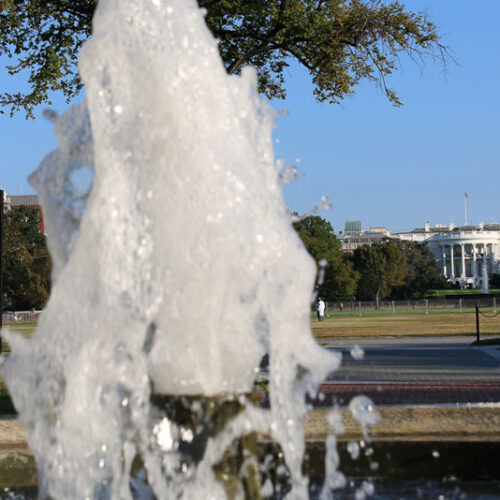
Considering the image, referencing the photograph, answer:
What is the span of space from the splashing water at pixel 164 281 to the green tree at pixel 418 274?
91.8 metres

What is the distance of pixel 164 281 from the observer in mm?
4598

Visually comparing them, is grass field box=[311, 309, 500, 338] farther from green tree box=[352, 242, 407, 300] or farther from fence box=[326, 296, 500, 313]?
green tree box=[352, 242, 407, 300]

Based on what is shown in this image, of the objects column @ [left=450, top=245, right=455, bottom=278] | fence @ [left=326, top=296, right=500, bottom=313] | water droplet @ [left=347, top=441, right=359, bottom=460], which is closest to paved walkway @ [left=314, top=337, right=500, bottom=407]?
water droplet @ [left=347, top=441, right=359, bottom=460]

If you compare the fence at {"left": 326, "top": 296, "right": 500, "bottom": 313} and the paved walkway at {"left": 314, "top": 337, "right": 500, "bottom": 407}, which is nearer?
the paved walkway at {"left": 314, "top": 337, "right": 500, "bottom": 407}

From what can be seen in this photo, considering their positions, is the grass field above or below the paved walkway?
below

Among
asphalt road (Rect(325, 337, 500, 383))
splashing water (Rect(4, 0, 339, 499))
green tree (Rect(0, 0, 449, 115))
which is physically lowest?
asphalt road (Rect(325, 337, 500, 383))

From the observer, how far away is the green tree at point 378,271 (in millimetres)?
90938

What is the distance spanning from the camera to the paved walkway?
9.76m

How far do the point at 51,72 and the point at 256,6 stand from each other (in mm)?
3550

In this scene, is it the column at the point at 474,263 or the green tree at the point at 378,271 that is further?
the column at the point at 474,263

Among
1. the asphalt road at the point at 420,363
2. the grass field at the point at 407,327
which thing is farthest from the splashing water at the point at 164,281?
the grass field at the point at 407,327

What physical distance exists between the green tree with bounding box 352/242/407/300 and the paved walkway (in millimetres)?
64907

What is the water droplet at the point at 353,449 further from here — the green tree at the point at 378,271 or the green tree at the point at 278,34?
the green tree at the point at 378,271

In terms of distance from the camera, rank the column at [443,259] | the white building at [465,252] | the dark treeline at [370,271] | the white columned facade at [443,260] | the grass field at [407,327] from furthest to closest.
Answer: the white columned facade at [443,260], the column at [443,259], the white building at [465,252], the dark treeline at [370,271], the grass field at [407,327]
